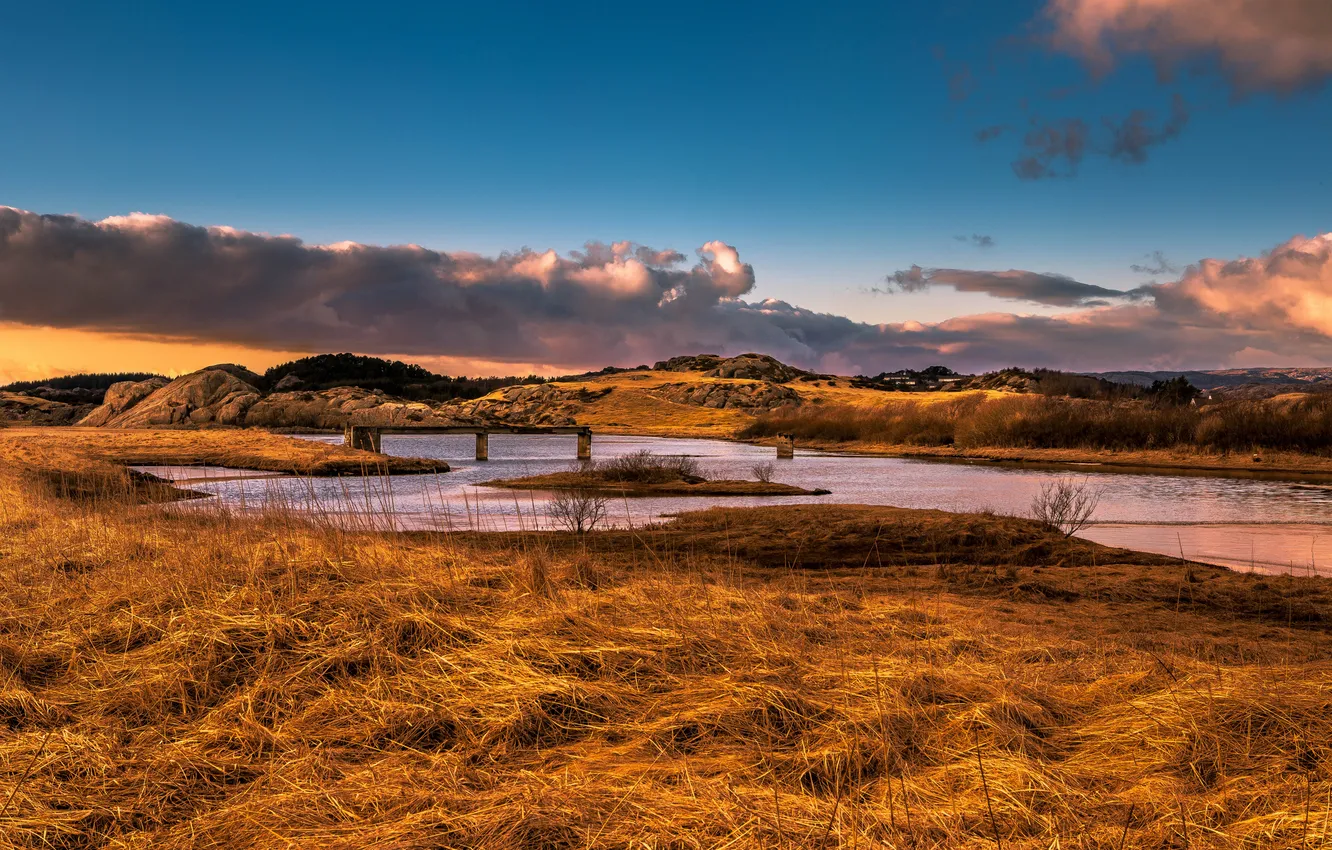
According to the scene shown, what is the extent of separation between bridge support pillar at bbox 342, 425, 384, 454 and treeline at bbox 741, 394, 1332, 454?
4185cm

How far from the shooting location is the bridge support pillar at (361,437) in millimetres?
59125

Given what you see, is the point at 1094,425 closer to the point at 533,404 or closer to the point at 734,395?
the point at 734,395

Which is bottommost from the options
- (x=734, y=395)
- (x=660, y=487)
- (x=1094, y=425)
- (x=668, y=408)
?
(x=660, y=487)

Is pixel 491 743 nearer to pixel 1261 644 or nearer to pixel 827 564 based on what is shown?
pixel 1261 644

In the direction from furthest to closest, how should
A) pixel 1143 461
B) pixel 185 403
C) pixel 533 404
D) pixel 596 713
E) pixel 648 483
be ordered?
1. pixel 533 404
2. pixel 185 403
3. pixel 1143 461
4. pixel 648 483
5. pixel 596 713

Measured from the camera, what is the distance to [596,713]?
620 cm

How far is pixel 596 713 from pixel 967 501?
2749 centimetres

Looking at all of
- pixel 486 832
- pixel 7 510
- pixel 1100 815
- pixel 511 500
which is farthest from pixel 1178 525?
pixel 7 510

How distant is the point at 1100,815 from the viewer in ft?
15.0

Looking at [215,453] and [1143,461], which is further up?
[1143,461]

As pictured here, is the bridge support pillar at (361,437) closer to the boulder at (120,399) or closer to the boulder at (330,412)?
the boulder at (330,412)

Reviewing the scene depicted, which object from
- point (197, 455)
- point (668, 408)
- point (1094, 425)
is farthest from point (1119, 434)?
point (668, 408)

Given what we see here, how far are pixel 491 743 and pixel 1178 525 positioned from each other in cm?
2373

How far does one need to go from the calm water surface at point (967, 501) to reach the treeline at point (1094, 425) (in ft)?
39.8
